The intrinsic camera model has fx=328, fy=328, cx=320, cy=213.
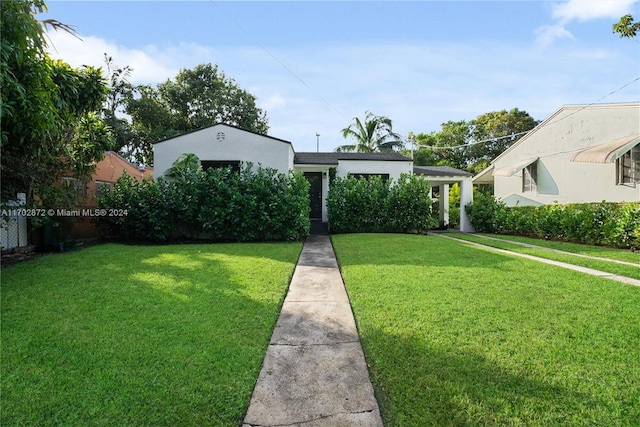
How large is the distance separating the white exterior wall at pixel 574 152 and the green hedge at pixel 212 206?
39.7 ft

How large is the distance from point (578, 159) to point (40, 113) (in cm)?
1608

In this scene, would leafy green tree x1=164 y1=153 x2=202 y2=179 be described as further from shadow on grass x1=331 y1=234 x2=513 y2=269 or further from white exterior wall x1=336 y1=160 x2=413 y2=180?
white exterior wall x1=336 y1=160 x2=413 y2=180

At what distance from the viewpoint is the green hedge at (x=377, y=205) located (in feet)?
45.3

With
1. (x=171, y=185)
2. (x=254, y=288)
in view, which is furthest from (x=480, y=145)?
(x=254, y=288)

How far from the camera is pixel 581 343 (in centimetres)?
336

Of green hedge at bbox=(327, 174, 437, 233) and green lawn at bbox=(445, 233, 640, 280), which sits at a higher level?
green hedge at bbox=(327, 174, 437, 233)

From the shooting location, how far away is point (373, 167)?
1634cm

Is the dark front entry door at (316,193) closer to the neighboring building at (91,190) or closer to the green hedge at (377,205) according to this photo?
the green hedge at (377,205)

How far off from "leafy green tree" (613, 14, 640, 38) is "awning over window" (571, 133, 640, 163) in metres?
3.38

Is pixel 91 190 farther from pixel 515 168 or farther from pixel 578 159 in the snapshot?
pixel 515 168

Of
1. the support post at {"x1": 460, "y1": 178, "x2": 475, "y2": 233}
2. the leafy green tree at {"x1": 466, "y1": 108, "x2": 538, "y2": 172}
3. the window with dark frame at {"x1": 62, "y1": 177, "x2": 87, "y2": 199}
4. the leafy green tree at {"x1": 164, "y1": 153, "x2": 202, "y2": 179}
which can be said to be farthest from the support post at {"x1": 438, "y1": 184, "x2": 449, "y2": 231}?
the window with dark frame at {"x1": 62, "y1": 177, "x2": 87, "y2": 199}

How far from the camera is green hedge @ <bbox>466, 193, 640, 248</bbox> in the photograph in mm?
10203

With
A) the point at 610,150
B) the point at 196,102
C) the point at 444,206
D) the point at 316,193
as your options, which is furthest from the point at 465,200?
the point at 196,102

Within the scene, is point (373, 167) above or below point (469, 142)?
below
